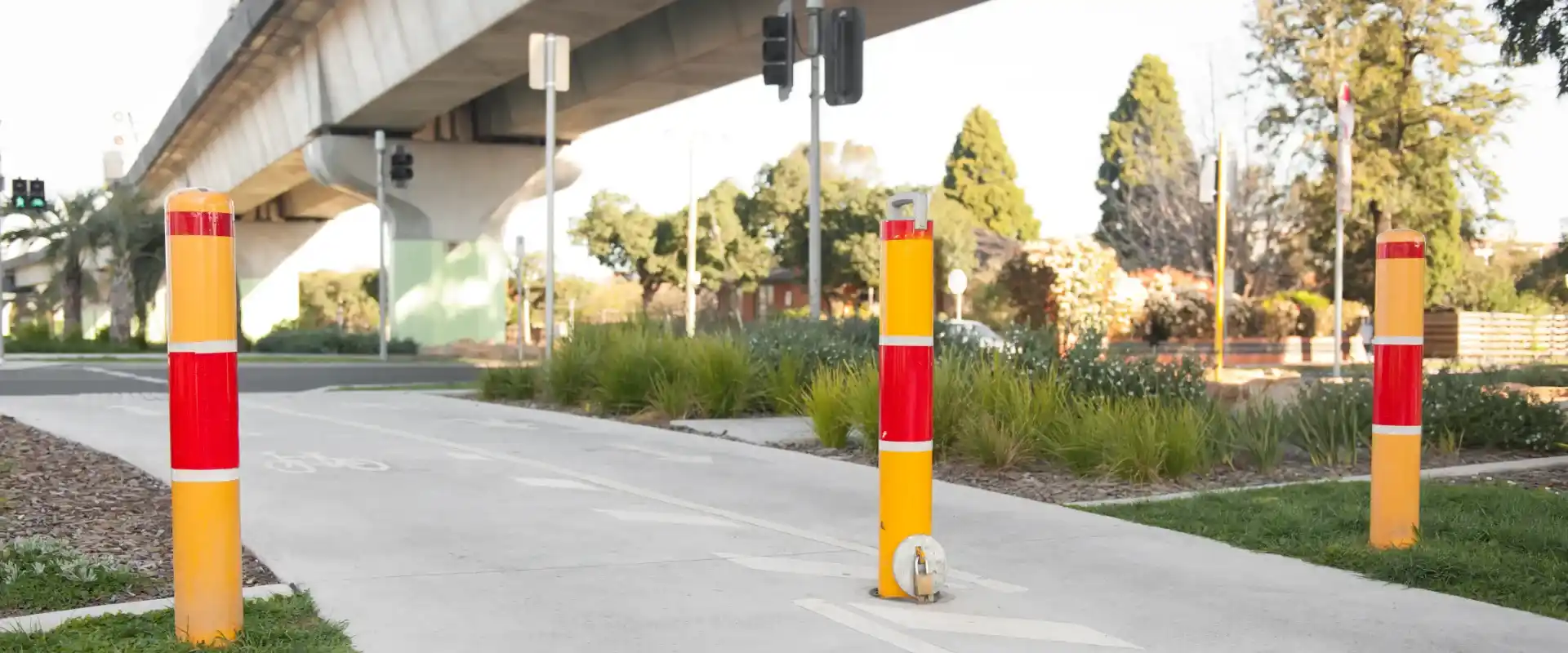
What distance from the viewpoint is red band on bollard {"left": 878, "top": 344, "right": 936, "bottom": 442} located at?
5402 mm

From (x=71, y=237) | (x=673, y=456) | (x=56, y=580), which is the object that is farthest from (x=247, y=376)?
(x=71, y=237)

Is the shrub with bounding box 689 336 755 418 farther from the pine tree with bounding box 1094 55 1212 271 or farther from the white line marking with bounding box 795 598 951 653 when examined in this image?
the pine tree with bounding box 1094 55 1212 271

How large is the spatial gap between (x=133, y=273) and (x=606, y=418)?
4436 centimetres

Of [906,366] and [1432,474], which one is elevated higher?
[906,366]

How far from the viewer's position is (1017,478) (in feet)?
30.6

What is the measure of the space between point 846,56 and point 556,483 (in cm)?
772

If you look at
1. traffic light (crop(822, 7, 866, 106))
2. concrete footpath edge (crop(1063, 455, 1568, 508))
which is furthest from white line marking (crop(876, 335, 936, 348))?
traffic light (crop(822, 7, 866, 106))

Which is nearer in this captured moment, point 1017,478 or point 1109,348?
point 1017,478

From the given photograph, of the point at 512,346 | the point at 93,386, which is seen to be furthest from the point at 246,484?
the point at 512,346

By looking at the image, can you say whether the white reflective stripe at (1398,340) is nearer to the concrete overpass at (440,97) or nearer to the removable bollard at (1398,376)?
the removable bollard at (1398,376)

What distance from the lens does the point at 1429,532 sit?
6.78m

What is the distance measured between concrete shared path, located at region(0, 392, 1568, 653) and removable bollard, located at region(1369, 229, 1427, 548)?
52 centimetres

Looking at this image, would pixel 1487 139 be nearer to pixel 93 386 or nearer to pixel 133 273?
pixel 93 386

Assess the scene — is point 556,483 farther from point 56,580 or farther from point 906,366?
point 906,366
